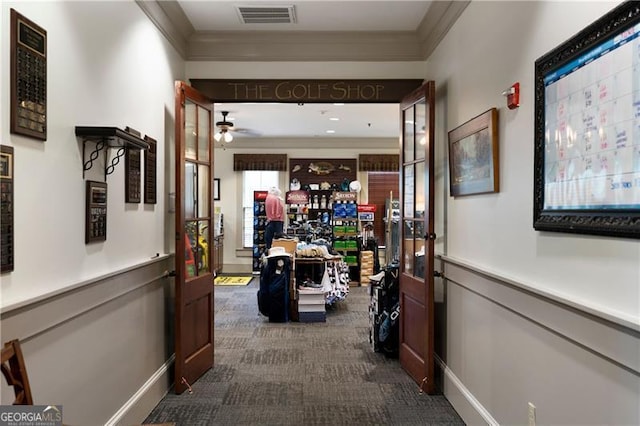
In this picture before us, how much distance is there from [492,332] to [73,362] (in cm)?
217

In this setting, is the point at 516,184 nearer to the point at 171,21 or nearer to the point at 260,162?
the point at 171,21

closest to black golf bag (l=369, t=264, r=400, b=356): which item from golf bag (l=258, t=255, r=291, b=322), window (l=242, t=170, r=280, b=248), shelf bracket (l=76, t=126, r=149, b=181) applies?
golf bag (l=258, t=255, r=291, b=322)

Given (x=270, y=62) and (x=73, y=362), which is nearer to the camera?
(x=73, y=362)

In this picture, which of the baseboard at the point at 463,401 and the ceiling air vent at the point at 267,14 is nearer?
the baseboard at the point at 463,401

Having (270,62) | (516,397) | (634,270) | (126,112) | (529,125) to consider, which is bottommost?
(516,397)

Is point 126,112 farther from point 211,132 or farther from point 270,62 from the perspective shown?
point 270,62

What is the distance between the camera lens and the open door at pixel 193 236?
10.0 feet

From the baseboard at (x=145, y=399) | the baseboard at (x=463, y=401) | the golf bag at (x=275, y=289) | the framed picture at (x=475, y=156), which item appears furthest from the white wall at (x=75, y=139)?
the golf bag at (x=275, y=289)

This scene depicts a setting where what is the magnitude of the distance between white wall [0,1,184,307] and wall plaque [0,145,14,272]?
0.04m

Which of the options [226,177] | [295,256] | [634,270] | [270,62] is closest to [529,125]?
[634,270]

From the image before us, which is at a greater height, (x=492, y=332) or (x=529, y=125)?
(x=529, y=125)

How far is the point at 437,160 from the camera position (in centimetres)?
344

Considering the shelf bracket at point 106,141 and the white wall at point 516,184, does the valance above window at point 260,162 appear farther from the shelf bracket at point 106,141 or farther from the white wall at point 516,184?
the shelf bracket at point 106,141

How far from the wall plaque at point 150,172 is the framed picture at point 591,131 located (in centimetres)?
233
